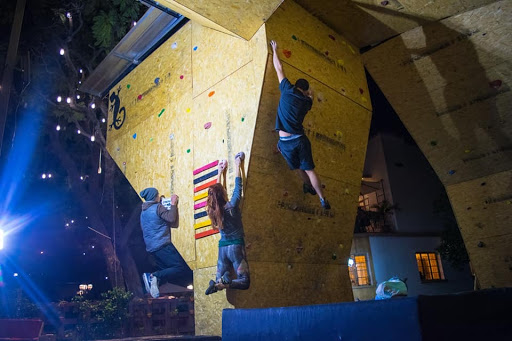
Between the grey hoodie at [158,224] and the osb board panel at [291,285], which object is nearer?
the osb board panel at [291,285]

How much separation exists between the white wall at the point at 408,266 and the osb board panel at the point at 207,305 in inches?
404

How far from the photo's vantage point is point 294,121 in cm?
431

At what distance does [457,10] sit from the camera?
4996mm

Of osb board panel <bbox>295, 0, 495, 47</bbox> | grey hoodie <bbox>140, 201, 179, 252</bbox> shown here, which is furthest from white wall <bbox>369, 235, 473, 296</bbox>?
grey hoodie <bbox>140, 201, 179, 252</bbox>

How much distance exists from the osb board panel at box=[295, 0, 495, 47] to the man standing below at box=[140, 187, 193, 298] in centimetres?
319

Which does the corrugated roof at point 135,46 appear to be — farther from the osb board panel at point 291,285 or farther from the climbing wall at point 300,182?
the osb board panel at point 291,285

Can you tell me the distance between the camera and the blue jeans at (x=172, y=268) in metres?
5.18

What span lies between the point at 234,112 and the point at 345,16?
2079mm

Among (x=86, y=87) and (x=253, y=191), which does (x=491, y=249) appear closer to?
(x=253, y=191)

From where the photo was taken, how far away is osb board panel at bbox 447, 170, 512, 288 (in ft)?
19.5

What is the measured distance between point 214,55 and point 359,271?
10962 mm

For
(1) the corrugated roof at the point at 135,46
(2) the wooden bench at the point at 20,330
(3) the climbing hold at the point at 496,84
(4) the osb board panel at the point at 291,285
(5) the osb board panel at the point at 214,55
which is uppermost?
(1) the corrugated roof at the point at 135,46

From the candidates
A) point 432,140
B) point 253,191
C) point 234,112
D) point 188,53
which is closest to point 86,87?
point 188,53

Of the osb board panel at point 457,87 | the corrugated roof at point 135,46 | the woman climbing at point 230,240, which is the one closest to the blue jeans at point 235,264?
the woman climbing at point 230,240
